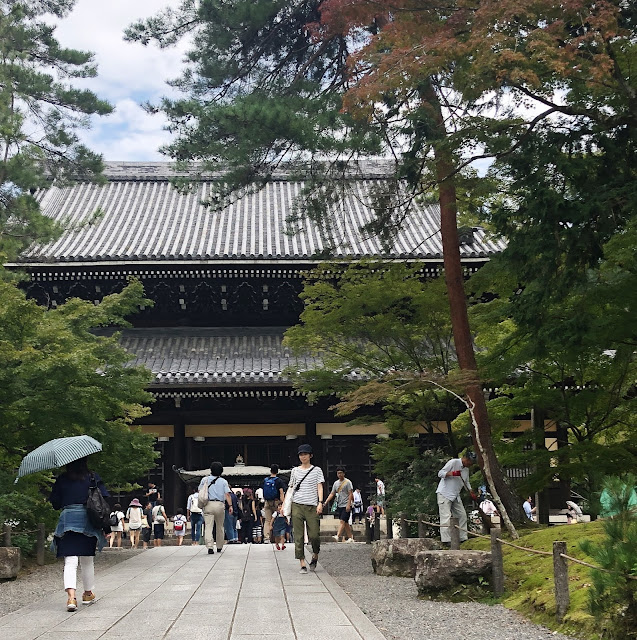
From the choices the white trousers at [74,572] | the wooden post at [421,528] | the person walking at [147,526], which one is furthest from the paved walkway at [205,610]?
the person walking at [147,526]

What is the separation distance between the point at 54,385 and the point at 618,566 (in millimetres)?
9109

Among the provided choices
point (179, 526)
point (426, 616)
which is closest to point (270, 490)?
point (179, 526)

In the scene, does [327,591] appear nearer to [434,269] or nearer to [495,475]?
[495,475]

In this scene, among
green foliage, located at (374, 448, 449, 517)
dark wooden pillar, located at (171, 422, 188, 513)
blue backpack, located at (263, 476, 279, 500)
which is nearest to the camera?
green foliage, located at (374, 448, 449, 517)

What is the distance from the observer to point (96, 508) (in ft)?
29.7

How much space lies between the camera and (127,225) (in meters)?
27.5

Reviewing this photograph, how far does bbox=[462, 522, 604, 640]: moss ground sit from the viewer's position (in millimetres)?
7480

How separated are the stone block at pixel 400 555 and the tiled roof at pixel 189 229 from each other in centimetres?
999

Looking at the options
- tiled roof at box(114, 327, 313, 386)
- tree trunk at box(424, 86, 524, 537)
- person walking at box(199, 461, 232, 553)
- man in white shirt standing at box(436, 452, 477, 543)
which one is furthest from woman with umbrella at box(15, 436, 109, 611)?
tiled roof at box(114, 327, 313, 386)

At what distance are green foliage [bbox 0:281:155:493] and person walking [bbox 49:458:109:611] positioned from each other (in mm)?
3786

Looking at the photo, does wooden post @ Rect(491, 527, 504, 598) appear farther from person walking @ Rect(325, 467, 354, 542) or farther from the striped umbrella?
person walking @ Rect(325, 467, 354, 542)

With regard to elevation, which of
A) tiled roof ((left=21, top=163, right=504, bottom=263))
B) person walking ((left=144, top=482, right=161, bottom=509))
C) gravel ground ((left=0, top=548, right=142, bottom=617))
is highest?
tiled roof ((left=21, top=163, right=504, bottom=263))

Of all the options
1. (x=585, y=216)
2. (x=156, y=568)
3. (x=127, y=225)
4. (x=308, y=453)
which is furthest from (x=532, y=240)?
(x=127, y=225)

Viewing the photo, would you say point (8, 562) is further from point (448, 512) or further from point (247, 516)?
point (247, 516)
